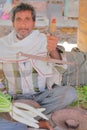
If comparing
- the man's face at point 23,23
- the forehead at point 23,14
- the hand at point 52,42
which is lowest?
the hand at point 52,42

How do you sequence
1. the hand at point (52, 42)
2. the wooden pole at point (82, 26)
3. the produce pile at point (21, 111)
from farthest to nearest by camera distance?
the wooden pole at point (82, 26) < the hand at point (52, 42) < the produce pile at point (21, 111)

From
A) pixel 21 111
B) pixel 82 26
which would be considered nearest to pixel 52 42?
pixel 21 111

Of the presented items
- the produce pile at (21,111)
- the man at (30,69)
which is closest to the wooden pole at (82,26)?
the man at (30,69)

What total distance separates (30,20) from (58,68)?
41 centimetres

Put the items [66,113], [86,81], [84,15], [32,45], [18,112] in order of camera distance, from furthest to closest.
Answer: [84,15]
[86,81]
[32,45]
[66,113]
[18,112]

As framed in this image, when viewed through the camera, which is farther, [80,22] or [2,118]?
[80,22]

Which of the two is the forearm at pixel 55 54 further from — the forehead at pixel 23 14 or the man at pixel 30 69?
the forehead at pixel 23 14

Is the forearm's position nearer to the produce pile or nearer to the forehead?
the forehead

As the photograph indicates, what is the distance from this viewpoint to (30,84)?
2568 mm

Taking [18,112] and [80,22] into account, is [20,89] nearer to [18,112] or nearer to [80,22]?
[18,112]

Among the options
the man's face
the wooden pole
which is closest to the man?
the man's face

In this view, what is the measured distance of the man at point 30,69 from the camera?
2434 mm

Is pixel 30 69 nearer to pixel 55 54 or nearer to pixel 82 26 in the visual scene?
pixel 55 54

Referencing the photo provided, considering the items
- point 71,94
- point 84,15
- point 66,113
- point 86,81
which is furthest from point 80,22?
point 66,113
